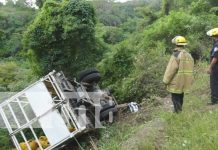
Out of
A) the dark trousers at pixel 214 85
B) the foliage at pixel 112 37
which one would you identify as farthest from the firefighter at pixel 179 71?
the foliage at pixel 112 37

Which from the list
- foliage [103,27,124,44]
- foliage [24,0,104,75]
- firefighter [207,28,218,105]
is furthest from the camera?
foliage [103,27,124,44]

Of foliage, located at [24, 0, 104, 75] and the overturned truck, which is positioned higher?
foliage, located at [24, 0, 104, 75]

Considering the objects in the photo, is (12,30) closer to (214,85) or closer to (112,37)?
(112,37)

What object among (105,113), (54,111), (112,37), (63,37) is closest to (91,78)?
(105,113)

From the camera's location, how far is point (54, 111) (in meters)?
8.76

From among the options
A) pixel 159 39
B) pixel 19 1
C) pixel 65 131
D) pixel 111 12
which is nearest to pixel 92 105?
pixel 65 131

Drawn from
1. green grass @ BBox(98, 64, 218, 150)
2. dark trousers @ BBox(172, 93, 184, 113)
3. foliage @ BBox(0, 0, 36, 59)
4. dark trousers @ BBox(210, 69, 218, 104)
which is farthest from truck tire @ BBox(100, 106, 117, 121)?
foliage @ BBox(0, 0, 36, 59)

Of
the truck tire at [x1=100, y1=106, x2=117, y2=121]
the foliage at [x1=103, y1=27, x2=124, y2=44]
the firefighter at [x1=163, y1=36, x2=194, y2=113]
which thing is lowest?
the foliage at [x1=103, y1=27, x2=124, y2=44]

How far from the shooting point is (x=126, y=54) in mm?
12727

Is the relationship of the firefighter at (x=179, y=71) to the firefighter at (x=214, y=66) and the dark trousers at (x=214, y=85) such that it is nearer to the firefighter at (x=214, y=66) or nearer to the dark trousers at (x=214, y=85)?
the firefighter at (x=214, y=66)

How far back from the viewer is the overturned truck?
28.2 ft

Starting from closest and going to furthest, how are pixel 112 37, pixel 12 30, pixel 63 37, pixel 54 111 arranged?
pixel 54 111
pixel 63 37
pixel 112 37
pixel 12 30

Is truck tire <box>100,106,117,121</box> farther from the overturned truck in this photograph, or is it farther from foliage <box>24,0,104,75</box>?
foliage <box>24,0,104,75</box>

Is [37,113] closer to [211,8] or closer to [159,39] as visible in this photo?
[159,39]
